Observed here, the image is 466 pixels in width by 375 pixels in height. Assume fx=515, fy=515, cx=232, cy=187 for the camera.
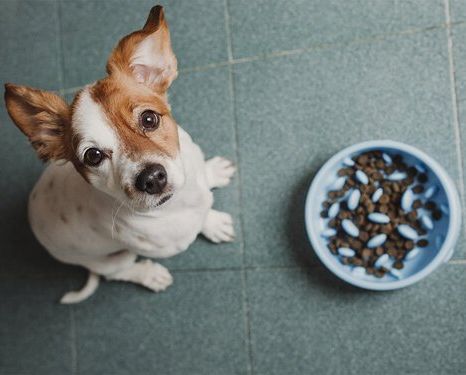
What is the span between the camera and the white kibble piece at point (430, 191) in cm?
223

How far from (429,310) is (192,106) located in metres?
1.50

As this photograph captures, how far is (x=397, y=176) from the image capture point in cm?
227

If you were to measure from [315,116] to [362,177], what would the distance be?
0.41m

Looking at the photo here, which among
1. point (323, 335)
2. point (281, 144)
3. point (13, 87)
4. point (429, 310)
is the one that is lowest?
point (323, 335)

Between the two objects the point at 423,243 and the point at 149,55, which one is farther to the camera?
the point at 423,243

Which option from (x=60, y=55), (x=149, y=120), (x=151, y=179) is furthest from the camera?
(x=60, y=55)

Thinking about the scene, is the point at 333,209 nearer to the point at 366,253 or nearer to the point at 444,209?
the point at 366,253

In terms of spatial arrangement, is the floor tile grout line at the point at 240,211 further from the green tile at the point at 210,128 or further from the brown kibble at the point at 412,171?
the brown kibble at the point at 412,171

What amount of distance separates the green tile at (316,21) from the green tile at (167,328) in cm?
118

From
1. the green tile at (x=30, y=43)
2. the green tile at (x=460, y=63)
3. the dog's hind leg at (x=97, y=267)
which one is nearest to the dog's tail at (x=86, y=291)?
the dog's hind leg at (x=97, y=267)

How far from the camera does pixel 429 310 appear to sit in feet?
7.75

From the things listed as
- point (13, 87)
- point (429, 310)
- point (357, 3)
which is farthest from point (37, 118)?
point (429, 310)

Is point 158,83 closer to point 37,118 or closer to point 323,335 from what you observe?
point 37,118

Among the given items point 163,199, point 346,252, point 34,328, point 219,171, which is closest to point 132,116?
point 163,199
